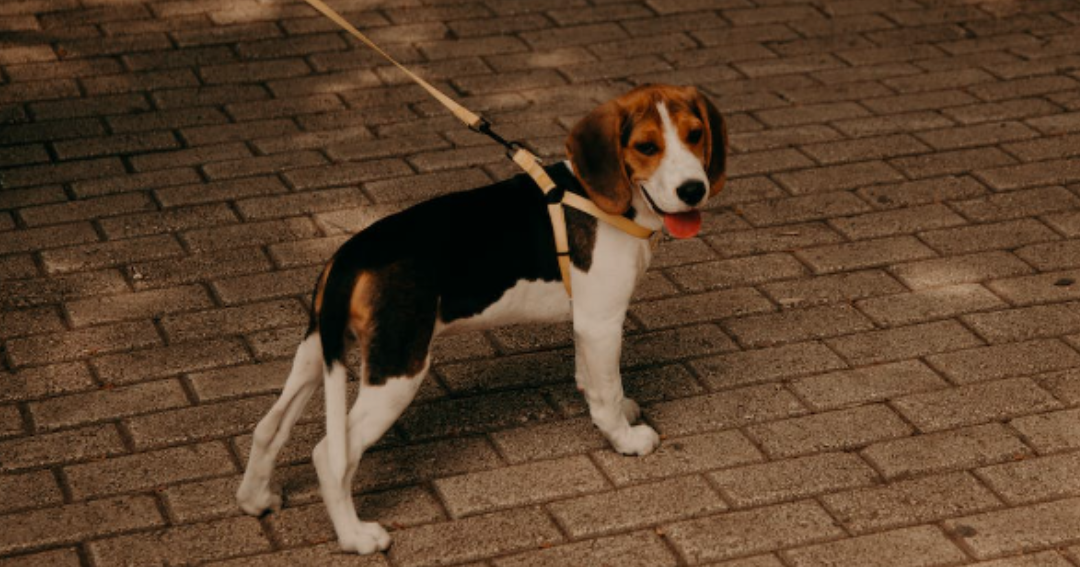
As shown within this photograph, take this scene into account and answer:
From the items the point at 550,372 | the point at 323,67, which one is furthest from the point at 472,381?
the point at 323,67

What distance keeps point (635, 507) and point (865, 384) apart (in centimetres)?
109

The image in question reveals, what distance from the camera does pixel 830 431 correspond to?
16.6 feet

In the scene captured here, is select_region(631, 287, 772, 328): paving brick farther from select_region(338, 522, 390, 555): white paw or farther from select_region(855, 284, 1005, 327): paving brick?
select_region(338, 522, 390, 555): white paw

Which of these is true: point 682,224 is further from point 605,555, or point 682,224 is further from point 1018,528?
point 1018,528

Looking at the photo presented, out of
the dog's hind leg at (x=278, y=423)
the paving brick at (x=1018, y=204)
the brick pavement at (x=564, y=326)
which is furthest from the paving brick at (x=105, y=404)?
the paving brick at (x=1018, y=204)

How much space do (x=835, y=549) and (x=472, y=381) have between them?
1454mm

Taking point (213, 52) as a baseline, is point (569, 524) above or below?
above

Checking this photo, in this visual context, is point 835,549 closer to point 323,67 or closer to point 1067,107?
point 1067,107

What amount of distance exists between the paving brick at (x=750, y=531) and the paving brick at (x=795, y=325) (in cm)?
106

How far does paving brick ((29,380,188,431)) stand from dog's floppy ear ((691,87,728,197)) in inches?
73.5

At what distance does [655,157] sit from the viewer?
4516 millimetres

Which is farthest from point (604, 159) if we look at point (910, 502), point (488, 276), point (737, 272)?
point (737, 272)

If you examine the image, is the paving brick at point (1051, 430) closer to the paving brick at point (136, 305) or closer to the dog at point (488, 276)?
the dog at point (488, 276)

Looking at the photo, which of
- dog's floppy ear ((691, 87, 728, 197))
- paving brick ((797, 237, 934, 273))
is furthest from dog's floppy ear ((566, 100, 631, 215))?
paving brick ((797, 237, 934, 273))
